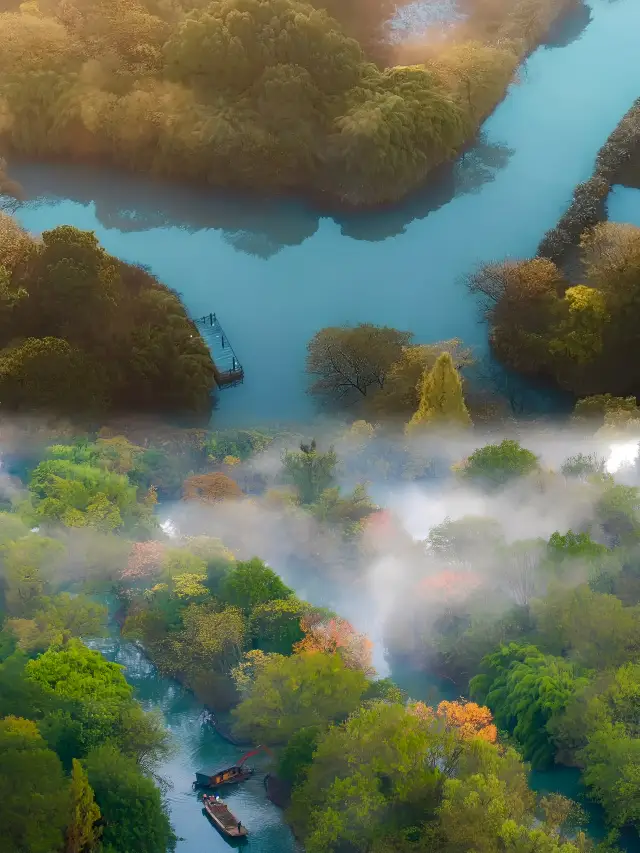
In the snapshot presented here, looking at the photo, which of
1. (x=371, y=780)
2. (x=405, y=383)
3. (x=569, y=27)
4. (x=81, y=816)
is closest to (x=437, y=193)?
(x=405, y=383)

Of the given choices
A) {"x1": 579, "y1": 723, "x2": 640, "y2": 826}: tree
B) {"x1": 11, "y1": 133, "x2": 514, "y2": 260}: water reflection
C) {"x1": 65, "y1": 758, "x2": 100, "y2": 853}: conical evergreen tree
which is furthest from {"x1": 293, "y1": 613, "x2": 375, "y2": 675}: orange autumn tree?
{"x1": 11, "y1": 133, "x2": 514, "y2": 260}: water reflection

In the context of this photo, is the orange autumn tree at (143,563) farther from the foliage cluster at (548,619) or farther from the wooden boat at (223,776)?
the foliage cluster at (548,619)

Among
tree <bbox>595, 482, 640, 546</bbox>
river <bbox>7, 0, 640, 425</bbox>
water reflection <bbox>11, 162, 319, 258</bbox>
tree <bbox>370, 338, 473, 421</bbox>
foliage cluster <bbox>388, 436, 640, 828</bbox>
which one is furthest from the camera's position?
water reflection <bbox>11, 162, 319, 258</bbox>

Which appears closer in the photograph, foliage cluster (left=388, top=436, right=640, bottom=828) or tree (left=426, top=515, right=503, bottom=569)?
foliage cluster (left=388, top=436, right=640, bottom=828)

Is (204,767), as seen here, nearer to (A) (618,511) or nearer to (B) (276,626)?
(B) (276,626)

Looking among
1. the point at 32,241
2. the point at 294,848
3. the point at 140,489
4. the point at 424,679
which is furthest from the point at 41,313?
the point at 294,848

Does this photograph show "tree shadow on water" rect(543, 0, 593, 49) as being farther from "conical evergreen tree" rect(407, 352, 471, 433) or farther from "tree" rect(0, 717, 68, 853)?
"tree" rect(0, 717, 68, 853)
